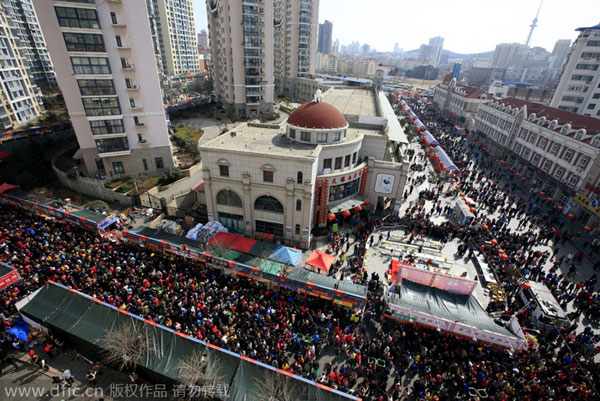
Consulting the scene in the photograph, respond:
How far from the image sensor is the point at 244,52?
7262 cm

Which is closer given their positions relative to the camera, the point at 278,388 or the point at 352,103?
the point at 278,388

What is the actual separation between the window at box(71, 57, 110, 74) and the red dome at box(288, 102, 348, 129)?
2615 centimetres

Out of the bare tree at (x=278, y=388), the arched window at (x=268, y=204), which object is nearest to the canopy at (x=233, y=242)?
the arched window at (x=268, y=204)

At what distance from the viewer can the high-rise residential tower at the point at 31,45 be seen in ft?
274

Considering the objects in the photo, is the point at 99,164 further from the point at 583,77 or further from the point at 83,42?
the point at 583,77

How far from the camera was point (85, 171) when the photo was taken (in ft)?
146

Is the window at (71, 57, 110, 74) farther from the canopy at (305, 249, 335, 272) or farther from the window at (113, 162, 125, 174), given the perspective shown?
the canopy at (305, 249, 335, 272)

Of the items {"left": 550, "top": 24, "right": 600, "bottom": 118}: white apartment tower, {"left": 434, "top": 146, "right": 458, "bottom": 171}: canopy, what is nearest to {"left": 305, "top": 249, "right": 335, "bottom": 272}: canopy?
{"left": 434, "top": 146, "right": 458, "bottom": 171}: canopy

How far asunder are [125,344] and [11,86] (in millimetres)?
74829

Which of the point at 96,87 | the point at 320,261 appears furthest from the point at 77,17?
the point at 320,261

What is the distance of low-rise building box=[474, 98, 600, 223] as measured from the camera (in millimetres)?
42672

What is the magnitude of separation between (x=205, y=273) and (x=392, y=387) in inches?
730

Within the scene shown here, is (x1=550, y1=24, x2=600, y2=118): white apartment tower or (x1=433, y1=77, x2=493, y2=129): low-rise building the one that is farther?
(x1=433, y1=77, x2=493, y2=129): low-rise building

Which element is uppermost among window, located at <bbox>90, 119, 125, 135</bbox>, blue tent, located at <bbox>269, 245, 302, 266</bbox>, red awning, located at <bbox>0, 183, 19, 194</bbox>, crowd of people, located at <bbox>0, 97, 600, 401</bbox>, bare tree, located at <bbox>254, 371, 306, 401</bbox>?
window, located at <bbox>90, 119, 125, 135</bbox>
